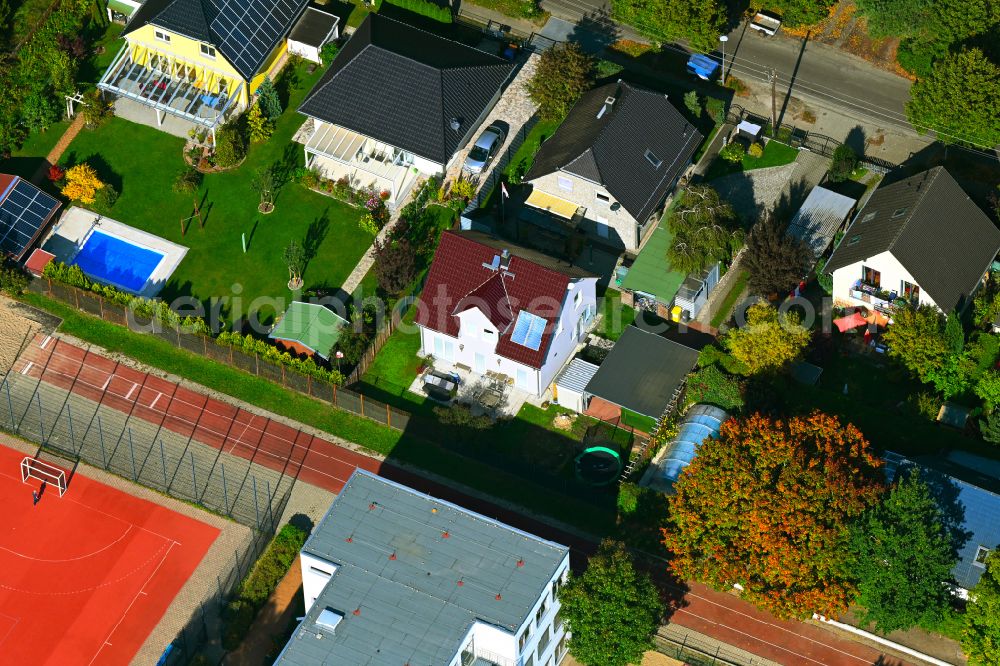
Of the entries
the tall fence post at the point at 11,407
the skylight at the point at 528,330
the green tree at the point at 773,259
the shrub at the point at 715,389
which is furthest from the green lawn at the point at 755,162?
the tall fence post at the point at 11,407

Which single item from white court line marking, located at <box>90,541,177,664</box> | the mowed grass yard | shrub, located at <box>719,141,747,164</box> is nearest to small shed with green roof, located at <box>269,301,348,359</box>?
the mowed grass yard

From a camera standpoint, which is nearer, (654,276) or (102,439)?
(102,439)

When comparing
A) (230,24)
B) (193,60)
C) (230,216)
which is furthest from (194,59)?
(230,216)

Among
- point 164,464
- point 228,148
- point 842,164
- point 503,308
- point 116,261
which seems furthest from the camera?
point 228,148

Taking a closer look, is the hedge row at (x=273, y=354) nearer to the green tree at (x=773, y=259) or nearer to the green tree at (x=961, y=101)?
the green tree at (x=773, y=259)

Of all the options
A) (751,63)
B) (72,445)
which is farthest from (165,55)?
(751,63)

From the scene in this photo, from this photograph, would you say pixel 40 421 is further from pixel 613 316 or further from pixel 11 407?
pixel 613 316

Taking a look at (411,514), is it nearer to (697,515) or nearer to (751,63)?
(697,515)

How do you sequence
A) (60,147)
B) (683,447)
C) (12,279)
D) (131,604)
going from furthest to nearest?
(60,147)
(12,279)
(683,447)
(131,604)
